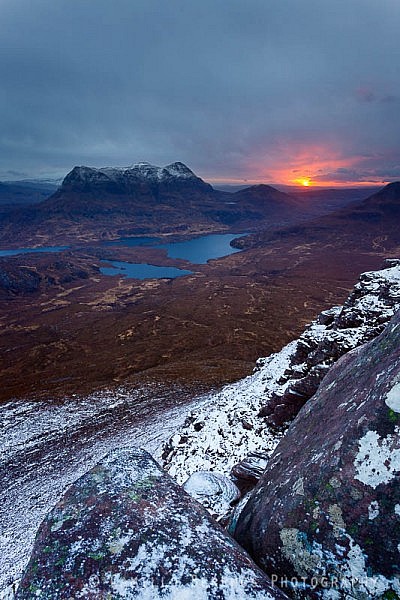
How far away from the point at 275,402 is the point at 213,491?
13.9 m

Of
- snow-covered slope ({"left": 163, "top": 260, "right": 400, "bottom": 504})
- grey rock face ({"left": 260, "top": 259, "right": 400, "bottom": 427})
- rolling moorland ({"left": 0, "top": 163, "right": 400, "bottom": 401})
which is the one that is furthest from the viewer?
rolling moorland ({"left": 0, "top": 163, "right": 400, "bottom": 401})

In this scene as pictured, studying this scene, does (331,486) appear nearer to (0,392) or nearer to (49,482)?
(49,482)

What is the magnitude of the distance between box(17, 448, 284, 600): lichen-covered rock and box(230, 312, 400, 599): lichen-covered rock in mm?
637

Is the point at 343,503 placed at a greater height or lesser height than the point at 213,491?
greater

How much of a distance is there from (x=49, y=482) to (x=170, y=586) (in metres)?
28.3

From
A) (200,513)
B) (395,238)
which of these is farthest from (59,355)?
(395,238)

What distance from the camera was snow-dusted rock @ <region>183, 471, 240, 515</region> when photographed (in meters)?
8.70

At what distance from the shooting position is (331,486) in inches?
185

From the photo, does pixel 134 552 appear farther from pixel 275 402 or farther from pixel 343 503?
pixel 275 402

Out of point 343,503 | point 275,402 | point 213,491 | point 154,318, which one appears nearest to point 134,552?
point 343,503

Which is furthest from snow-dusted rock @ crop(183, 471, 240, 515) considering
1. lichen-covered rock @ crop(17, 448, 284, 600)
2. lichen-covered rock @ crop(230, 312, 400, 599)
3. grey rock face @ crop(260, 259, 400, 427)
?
grey rock face @ crop(260, 259, 400, 427)

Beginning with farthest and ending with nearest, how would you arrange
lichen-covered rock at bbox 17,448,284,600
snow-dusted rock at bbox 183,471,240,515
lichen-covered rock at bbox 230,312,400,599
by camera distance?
snow-dusted rock at bbox 183,471,240,515
lichen-covered rock at bbox 17,448,284,600
lichen-covered rock at bbox 230,312,400,599

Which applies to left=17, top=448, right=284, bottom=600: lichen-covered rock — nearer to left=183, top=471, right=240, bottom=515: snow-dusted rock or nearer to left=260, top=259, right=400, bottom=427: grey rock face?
left=183, top=471, right=240, bottom=515: snow-dusted rock

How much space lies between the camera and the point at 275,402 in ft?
72.3
